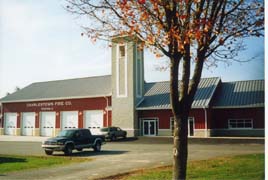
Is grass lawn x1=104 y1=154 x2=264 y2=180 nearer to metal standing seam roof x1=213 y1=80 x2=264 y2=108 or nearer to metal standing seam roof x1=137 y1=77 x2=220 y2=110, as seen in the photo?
metal standing seam roof x1=213 y1=80 x2=264 y2=108

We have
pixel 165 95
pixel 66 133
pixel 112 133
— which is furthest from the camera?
pixel 165 95

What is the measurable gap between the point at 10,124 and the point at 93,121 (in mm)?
4490

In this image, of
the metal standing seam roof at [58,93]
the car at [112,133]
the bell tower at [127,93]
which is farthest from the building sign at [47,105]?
the bell tower at [127,93]

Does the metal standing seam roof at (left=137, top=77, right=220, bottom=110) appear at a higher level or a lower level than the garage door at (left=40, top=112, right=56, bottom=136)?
higher

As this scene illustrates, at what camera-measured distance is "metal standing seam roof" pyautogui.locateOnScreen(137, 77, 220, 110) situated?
83.0ft

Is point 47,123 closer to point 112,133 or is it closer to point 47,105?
point 47,105

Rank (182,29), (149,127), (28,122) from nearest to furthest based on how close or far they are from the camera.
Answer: (182,29) → (28,122) → (149,127)

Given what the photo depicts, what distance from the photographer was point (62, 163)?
40.2ft

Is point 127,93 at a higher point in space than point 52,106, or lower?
higher

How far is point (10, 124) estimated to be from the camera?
56.1 feet

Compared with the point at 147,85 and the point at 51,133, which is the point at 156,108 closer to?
the point at 147,85

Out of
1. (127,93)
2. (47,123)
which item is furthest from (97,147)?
(127,93)

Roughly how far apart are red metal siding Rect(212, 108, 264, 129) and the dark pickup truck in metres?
11.3

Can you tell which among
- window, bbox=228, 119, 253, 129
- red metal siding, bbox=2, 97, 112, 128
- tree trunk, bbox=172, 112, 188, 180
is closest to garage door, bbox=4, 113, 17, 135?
red metal siding, bbox=2, 97, 112, 128
